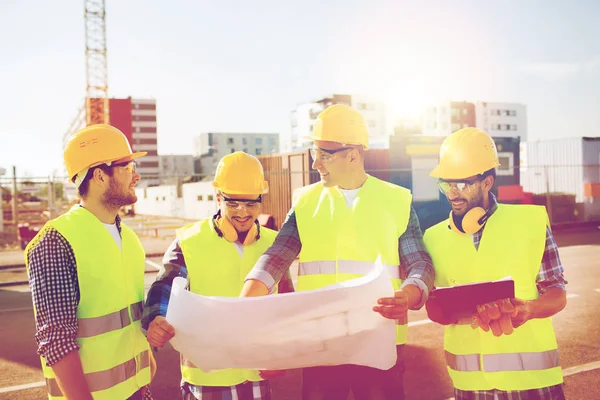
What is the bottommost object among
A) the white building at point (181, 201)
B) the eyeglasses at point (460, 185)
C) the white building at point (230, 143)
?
the white building at point (181, 201)

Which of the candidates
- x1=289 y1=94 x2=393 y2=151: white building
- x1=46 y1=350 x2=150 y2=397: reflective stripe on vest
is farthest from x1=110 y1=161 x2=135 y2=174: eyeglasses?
x1=289 y1=94 x2=393 y2=151: white building

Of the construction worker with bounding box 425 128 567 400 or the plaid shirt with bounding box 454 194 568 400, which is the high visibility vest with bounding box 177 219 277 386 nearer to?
the construction worker with bounding box 425 128 567 400

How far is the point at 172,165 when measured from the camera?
360 feet

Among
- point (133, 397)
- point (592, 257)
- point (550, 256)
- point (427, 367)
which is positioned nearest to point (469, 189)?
point (550, 256)

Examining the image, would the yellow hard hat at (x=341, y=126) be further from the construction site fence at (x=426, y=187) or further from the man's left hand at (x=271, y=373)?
the construction site fence at (x=426, y=187)

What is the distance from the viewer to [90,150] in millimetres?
2592

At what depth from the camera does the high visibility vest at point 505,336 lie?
256cm

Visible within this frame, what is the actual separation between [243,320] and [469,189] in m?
1.44

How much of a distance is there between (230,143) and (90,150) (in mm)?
106497

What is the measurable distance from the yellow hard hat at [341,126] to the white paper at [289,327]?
2.90 feet

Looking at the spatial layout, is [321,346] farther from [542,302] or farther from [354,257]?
[542,302]

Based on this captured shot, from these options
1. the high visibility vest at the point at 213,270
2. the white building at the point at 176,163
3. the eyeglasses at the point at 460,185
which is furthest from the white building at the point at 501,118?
the high visibility vest at the point at 213,270

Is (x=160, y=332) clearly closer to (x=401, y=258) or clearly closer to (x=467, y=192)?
(x=401, y=258)

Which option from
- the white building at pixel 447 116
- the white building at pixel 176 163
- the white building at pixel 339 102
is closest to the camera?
the white building at pixel 339 102
